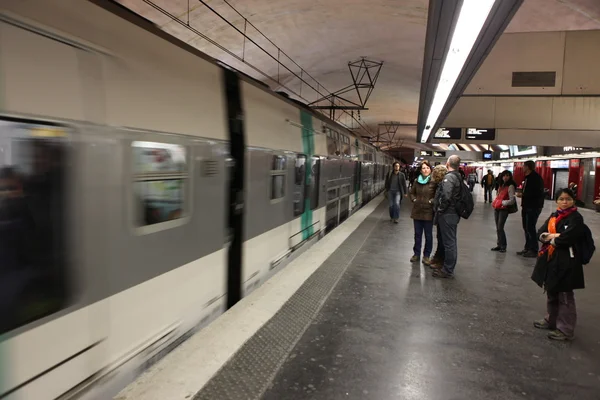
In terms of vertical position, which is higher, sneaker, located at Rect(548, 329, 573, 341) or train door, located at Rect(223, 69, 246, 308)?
train door, located at Rect(223, 69, 246, 308)

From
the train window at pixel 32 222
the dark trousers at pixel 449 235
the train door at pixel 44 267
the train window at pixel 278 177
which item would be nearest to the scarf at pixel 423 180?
the dark trousers at pixel 449 235

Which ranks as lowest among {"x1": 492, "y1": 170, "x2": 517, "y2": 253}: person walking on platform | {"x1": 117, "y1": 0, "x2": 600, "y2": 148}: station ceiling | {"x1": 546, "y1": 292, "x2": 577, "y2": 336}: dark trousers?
{"x1": 546, "y1": 292, "x2": 577, "y2": 336}: dark trousers

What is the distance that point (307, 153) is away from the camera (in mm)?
6125

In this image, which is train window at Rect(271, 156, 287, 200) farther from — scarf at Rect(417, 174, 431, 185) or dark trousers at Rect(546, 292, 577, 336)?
dark trousers at Rect(546, 292, 577, 336)

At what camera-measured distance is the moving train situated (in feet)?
5.74

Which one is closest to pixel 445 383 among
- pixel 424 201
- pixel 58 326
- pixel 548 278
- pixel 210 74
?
pixel 548 278

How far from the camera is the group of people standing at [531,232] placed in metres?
3.84

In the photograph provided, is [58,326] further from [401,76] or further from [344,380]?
[401,76]

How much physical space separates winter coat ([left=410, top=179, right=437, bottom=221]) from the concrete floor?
2.93 feet

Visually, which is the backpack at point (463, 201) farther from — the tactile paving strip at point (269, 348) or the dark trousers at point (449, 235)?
the tactile paving strip at point (269, 348)

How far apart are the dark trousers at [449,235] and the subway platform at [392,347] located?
11.0 inches

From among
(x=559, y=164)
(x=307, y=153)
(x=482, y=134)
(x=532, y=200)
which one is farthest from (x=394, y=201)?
(x=559, y=164)

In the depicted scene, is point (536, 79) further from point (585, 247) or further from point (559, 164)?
point (559, 164)

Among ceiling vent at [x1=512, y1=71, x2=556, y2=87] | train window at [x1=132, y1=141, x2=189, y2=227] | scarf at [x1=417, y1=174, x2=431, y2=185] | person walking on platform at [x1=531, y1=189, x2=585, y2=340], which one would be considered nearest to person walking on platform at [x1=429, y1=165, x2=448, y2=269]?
Result: scarf at [x1=417, y1=174, x2=431, y2=185]
